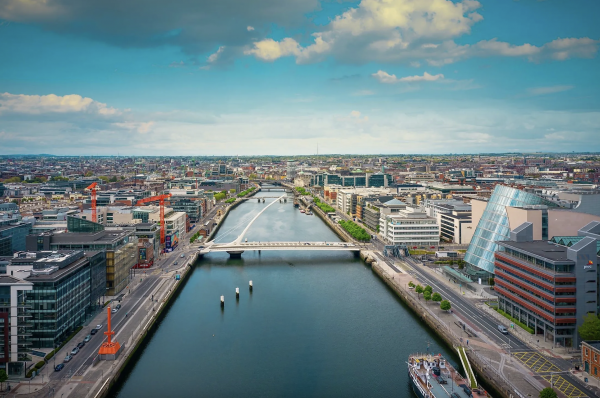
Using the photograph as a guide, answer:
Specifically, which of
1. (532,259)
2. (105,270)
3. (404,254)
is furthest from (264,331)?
(404,254)

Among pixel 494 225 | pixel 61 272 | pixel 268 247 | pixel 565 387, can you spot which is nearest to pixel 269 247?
pixel 268 247

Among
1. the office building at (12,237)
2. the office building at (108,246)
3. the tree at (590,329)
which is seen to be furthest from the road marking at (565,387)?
the office building at (12,237)

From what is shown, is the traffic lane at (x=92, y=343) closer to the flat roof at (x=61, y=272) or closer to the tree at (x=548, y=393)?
the flat roof at (x=61, y=272)

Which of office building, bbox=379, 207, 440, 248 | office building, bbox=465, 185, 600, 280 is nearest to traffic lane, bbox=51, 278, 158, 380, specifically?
office building, bbox=465, 185, 600, 280

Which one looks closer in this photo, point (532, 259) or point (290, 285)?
point (532, 259)

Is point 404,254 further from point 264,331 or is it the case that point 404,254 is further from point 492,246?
point 264,331
